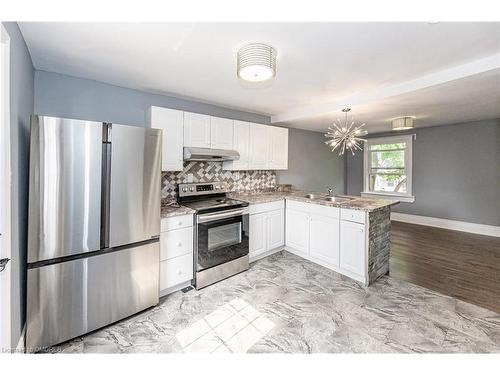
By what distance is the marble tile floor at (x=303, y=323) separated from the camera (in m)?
1.71

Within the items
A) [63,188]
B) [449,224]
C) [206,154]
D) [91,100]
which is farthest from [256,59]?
[449,224]

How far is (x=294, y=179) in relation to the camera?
4965 mm

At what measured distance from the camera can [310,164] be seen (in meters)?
5.40

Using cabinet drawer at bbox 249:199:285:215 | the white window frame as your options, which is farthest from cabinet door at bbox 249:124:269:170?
the white window frame

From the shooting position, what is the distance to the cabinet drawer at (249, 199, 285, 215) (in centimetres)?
316

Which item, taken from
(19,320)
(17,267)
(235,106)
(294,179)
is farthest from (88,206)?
(294,179)

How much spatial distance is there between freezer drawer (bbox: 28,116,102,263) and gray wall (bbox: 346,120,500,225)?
6.39 metres

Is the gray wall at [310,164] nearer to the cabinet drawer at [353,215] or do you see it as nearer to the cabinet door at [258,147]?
the cabinet door at [258,147]

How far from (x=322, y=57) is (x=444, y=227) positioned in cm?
522

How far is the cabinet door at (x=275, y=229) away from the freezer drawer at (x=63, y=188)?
7.28 ft

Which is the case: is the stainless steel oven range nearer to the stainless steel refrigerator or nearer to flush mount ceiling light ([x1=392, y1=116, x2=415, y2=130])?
the stainless steel refrigerator

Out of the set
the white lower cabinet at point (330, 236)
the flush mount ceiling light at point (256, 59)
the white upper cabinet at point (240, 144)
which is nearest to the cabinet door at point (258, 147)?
the white upper cabinet at point (240, 144)

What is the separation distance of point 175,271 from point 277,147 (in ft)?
8.62
